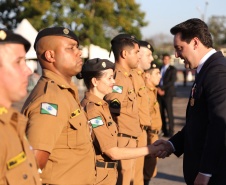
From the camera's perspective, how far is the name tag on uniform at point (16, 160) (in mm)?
2029

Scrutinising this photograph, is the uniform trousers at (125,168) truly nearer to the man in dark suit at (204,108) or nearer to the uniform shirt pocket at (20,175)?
the man in dark suit at (204,108)

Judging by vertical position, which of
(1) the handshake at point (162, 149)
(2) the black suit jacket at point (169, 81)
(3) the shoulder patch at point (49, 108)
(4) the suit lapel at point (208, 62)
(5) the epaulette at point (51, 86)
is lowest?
(2) the black suit jacket at point (169, 81)

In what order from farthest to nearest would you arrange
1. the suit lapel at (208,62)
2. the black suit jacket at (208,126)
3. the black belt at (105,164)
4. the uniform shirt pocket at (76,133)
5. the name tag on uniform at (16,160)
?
the black belt at (105,164) → the suit lapel at (208,62) → the black suit jacket at (208,126) → the uniform shirt pocket at (76,133) → the name tag on uniform at (16,160)

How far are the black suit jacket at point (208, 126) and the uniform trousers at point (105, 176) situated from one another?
843 millimetres

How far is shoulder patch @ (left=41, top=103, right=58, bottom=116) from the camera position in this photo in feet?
8.85

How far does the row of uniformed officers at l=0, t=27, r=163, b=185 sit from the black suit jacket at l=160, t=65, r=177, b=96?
5866 millimetres

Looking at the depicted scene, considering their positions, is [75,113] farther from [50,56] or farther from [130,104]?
[130,104]

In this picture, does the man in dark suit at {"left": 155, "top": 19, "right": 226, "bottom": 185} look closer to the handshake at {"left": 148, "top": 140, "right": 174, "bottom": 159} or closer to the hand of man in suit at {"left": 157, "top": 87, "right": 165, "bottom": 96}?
the handshake at {"left": 148, "top": 140, "right": 174, "bottom": 159}

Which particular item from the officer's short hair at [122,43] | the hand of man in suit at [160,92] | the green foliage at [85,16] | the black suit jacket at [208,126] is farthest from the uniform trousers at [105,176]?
the green foliage at [85,16]

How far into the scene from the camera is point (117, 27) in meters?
34.8

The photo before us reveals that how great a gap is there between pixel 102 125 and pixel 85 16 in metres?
29.4

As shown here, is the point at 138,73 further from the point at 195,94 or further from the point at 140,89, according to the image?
the point at 195,94

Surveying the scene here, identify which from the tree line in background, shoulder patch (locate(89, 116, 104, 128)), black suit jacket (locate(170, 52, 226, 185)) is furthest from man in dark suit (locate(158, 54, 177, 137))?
the tree line in background

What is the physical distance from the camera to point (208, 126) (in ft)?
10.3
